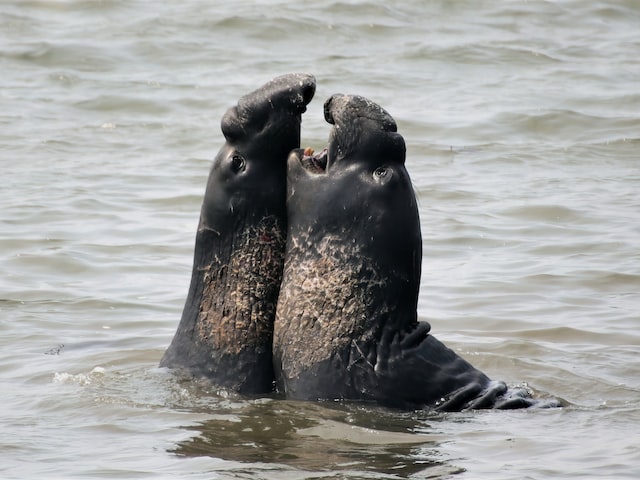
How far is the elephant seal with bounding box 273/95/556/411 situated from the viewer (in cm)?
566

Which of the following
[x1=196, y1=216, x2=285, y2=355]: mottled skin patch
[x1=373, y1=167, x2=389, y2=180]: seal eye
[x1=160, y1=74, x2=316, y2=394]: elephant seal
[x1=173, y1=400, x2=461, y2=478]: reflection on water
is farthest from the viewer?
[x1=196, y1=216, x2=285, y2=355]: mottled skin patch

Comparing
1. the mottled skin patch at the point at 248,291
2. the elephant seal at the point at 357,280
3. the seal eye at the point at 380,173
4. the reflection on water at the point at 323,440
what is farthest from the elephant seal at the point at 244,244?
the seal eye at the point at 380,173

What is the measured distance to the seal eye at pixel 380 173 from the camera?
565 cm

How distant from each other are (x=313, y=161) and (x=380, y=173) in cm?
30

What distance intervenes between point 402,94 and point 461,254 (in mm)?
6067

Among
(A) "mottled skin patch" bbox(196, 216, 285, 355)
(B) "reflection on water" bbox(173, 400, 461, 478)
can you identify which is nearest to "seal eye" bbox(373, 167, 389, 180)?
(A) "mottled skin patch" bbox(196, 216, 285, 355)

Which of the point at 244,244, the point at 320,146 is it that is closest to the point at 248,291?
the point at 244,244

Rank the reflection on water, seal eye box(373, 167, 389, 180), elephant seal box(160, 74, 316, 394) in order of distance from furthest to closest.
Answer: elephant seal box(160, 74, 316, 394) < seal eye box(373, 167, 389, 180) < the reflection on water

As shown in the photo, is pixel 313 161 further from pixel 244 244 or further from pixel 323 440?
pixel 323 440

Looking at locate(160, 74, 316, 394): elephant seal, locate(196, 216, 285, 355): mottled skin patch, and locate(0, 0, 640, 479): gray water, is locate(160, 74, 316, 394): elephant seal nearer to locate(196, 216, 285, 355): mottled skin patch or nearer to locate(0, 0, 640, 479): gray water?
locate(196, 216, 285, 355): mottled skin patch

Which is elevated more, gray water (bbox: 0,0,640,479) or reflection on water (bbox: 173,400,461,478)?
gray water (bbox: 0,0,640,479)

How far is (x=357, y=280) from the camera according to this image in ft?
18.8

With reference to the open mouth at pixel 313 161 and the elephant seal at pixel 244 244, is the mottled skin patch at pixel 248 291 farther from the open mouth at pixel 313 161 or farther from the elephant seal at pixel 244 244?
the open mouth at pixel 313 161

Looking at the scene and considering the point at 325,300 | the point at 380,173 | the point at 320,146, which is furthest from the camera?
the point at 320,146
